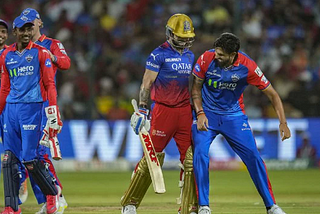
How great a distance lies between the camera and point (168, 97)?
8.78m

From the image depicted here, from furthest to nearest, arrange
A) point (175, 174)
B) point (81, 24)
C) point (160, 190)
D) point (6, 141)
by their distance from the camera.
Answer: point (81, 24)
point (175, 174)
point (6, 141)
point (160, 190)

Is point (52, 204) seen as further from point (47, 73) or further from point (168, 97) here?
point (168, 97)

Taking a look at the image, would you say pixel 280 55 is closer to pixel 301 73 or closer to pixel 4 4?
pixel 301 73

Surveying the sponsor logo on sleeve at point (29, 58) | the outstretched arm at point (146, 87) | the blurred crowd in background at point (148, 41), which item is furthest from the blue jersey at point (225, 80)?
the blurred crowd in background at point (148, 41)

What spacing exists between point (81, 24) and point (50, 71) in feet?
33.0

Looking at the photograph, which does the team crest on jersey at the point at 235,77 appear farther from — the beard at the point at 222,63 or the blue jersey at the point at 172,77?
the blue jersey at the point at 172,77

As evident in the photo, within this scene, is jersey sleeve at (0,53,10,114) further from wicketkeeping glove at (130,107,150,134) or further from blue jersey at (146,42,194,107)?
blue jersey at (146,42,194,107)

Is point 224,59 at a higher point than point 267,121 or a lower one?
higher

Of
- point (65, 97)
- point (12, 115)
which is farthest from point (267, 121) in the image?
point (12, 115)

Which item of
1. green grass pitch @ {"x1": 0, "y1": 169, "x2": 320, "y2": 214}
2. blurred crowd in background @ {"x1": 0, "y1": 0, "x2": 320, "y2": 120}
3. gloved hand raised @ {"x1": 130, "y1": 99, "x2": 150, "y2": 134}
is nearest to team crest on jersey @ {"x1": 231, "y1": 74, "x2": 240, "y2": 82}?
gloved hand raised @ {"x1": 130, "y1": 99, "x2": 150, "y2": 134}

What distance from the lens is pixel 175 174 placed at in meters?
15.9

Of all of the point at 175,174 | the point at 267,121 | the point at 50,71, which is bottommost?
the point at 175,174

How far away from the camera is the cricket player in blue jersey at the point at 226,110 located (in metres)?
7.98

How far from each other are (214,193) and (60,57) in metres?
4.75
